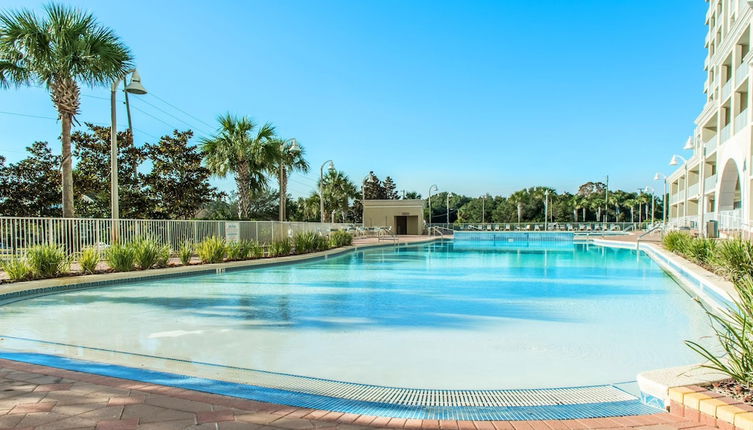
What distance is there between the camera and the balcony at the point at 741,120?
61.9ft

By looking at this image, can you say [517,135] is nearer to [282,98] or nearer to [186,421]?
[282,98]

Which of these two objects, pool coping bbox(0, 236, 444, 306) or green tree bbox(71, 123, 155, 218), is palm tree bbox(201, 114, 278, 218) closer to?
green tree bbox(71, 123, 155, 218)

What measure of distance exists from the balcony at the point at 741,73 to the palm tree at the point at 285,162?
64.8 ft

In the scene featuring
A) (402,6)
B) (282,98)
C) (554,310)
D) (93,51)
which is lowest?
(554,310)

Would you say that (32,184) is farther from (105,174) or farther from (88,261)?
(88,261)

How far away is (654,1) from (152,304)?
1873 cm

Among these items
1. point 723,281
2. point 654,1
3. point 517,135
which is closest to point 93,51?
point 723,281

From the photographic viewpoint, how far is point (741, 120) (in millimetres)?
19766

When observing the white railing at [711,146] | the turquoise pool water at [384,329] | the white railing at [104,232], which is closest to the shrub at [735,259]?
the turquoise pool water at [384,329]

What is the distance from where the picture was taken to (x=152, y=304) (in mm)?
7547

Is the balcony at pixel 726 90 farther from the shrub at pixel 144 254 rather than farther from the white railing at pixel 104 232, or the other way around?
the shrub at pixel 144 254

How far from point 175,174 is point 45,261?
38.6ft

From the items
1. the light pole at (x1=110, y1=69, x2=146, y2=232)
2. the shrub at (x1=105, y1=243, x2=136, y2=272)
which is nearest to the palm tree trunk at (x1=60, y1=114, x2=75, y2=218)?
the light pole at (x1=110, y1=69, x2=146, y2=232)

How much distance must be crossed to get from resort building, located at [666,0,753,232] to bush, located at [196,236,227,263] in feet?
56.9
